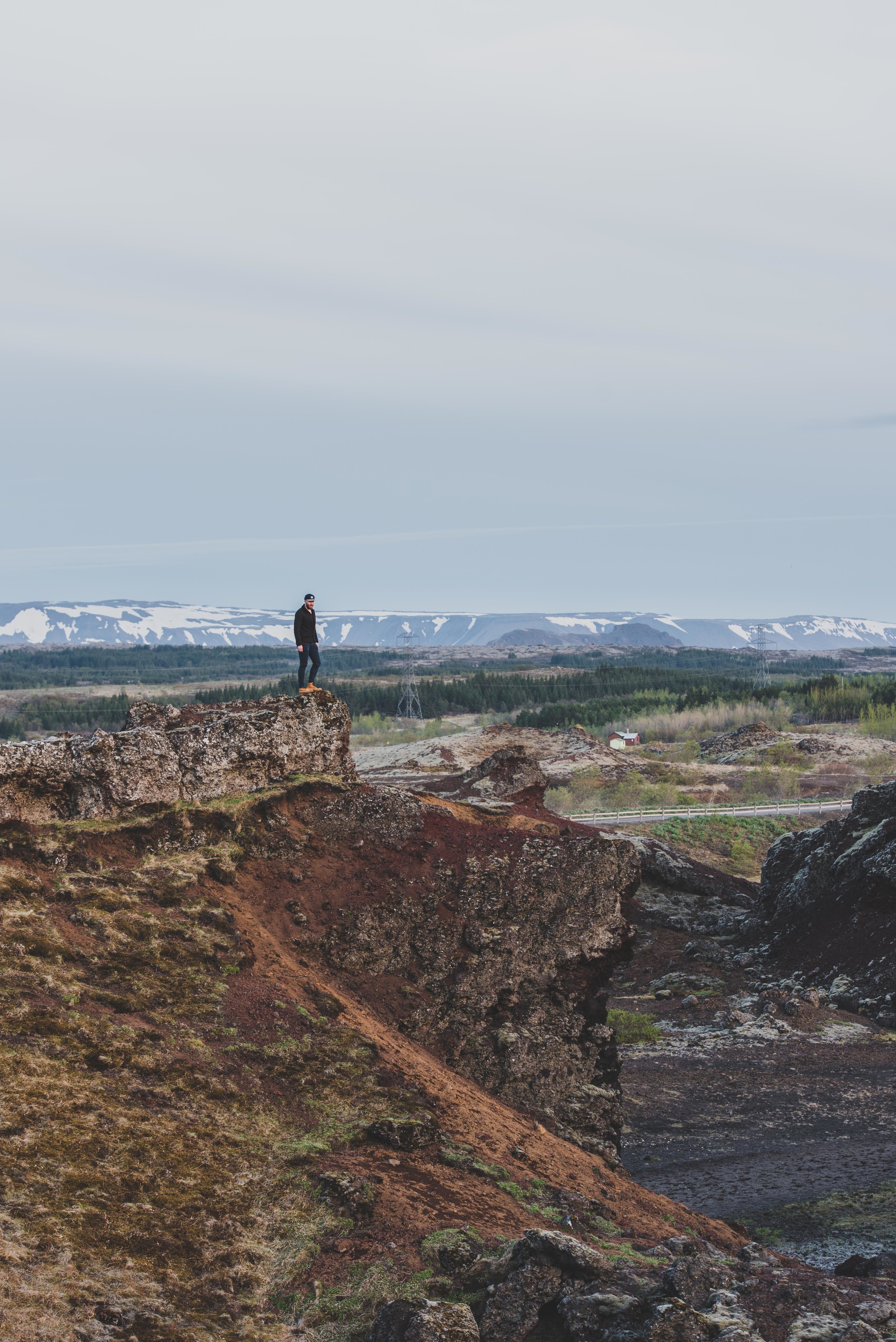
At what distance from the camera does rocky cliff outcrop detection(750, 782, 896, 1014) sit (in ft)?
104

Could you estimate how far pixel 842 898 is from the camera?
114ft

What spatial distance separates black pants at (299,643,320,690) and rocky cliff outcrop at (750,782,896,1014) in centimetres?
1883

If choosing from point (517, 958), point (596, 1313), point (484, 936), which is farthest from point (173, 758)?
point (596, 1313)

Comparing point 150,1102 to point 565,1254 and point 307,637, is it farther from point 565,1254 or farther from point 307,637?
point 307,637

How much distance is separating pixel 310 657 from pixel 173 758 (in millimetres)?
4770

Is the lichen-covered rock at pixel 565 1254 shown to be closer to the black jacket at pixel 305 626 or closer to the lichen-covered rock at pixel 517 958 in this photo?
Answer: the lichen-covered rock at pixel 517 958

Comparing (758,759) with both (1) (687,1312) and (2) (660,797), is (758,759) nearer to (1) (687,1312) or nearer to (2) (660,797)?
(2) (660,797)

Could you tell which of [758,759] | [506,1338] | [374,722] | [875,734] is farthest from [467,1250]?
[374,722]

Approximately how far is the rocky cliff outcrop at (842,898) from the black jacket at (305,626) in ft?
63.3

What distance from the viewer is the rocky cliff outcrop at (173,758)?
16219 mm

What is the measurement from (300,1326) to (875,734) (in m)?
92.6

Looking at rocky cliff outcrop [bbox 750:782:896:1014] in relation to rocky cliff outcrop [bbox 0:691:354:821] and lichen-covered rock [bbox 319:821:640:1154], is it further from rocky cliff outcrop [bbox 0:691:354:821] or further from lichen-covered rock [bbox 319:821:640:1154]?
rocky cliff outcrop [bbox 0:691:354:821]

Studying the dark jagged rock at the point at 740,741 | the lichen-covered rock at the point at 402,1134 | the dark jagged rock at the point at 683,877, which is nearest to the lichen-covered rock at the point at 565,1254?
the lichen-covered rock at the point at 402,1134

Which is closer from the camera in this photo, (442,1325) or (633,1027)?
(442,1325)
